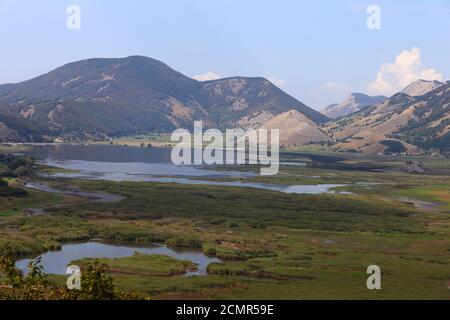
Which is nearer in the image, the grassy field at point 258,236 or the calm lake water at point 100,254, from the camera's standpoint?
the grassy field at point 258,236

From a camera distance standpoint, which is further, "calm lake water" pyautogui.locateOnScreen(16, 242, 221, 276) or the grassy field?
"calm lake water" pyautogui.locateOnScreen(16, 242, 221, 276)
